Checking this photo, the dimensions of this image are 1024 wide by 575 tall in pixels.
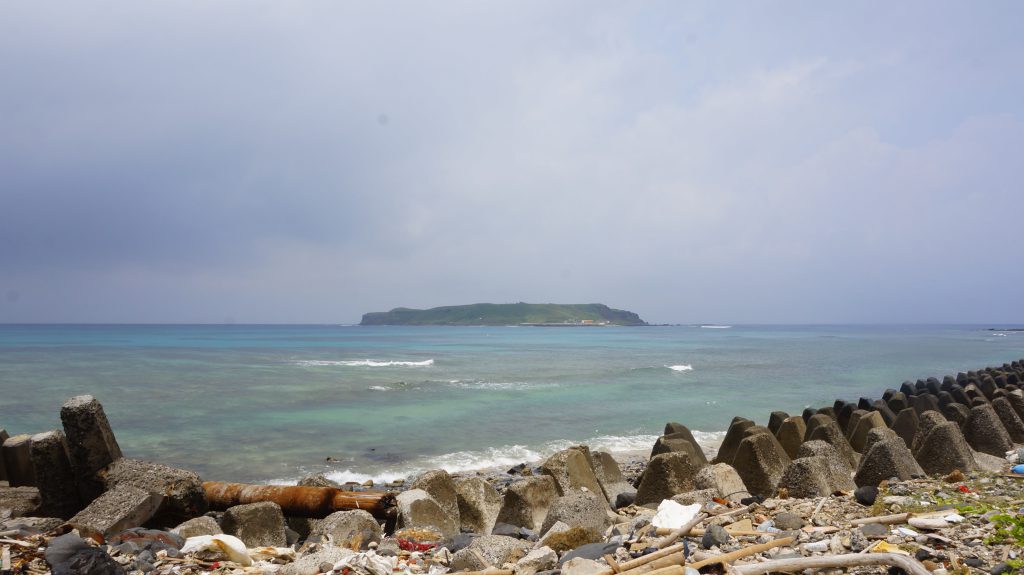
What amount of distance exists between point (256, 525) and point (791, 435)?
328 inches

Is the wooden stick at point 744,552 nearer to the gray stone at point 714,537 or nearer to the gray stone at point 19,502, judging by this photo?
the gray stone at point 714,537

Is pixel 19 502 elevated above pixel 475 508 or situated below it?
above

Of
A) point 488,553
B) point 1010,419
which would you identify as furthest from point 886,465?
point 1010,419

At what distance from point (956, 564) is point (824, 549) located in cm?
70

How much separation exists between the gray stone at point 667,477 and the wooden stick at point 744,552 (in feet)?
9.98

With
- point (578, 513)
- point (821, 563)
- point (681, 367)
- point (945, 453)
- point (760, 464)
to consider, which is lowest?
point (681, 367)

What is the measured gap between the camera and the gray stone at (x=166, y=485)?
6.19 m

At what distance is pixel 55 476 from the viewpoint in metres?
6.23

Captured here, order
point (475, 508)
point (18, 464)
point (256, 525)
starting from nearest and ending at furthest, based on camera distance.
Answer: point (256, 525), point (475, 508), point (18, 464)

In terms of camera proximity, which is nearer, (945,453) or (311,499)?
(311,499)

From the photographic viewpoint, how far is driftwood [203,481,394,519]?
21.3 ft

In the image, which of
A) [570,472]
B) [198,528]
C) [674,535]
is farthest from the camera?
[570,472]

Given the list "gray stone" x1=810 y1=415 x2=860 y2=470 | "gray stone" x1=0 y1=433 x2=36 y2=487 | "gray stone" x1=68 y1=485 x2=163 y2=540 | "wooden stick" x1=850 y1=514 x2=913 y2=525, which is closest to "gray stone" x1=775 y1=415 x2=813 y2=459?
"gray stone" x1=810 y1=415 x2=860 y2=470

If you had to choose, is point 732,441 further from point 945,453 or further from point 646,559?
point 646,559
